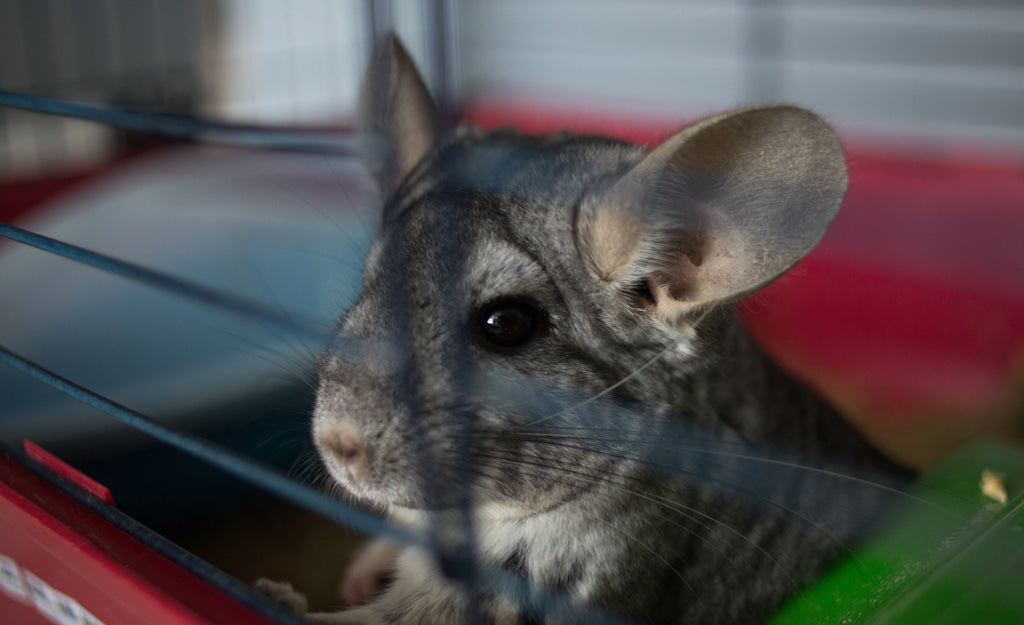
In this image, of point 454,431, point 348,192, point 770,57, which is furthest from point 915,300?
point 454,431

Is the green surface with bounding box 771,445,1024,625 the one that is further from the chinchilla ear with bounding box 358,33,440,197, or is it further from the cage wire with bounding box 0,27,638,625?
the chinchilla ear with bounding box 358,33,440,197

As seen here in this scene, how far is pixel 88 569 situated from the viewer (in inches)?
29.2

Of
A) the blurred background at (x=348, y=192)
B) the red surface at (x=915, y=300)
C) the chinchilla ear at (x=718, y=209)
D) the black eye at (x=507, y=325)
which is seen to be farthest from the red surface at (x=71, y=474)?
the red surface at (x=915, y=300)

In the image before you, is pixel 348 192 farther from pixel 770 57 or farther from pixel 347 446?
pixel 770 57

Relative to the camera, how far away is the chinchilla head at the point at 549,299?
69cm

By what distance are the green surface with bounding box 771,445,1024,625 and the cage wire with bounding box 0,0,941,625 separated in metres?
0.04

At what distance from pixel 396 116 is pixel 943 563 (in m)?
0.64

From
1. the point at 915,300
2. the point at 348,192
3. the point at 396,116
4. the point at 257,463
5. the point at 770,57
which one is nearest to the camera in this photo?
the point at 257,463

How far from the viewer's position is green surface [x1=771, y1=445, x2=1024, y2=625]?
636 mm

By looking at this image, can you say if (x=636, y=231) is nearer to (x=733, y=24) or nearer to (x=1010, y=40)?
(x=1010, y=40)

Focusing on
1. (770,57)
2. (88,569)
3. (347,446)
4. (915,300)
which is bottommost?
(915,300)

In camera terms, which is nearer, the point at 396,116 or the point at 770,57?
the point at 396,116

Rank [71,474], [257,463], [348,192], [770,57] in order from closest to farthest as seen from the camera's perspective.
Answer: [257,463]
[71,474]
[348,192]
[770,57]

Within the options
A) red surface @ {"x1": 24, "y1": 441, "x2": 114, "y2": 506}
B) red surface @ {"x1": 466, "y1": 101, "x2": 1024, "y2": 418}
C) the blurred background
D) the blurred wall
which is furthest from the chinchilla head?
the blurred wall
